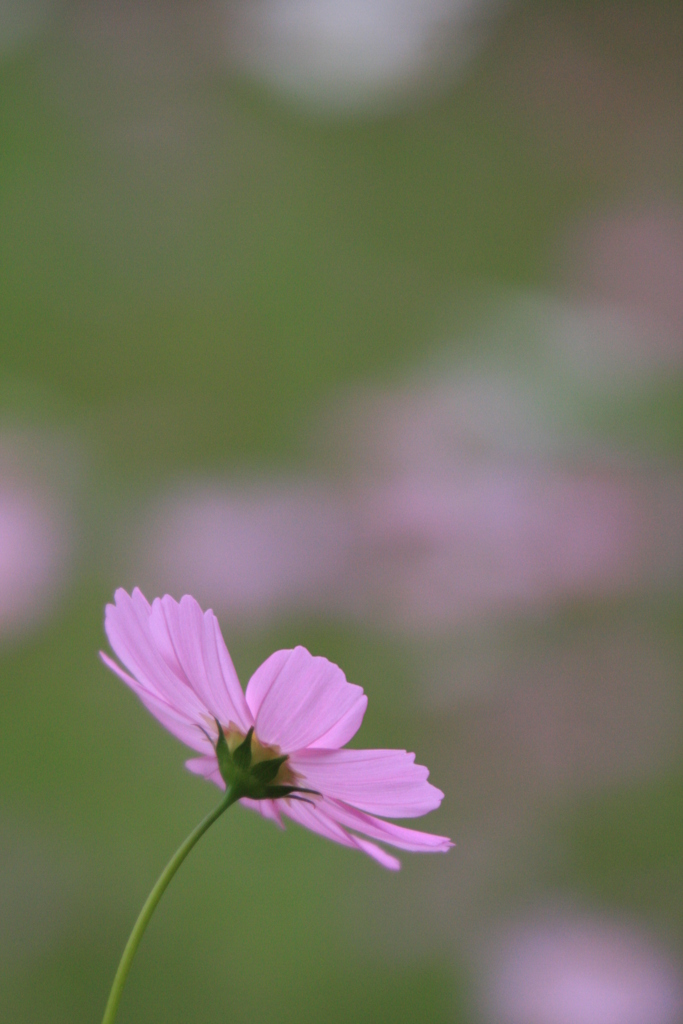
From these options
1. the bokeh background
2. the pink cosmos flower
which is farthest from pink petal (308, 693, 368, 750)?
the bokeh background

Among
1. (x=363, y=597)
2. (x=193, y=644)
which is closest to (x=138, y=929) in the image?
(x=193, y=644)

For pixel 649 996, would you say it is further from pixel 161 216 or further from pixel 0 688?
pixel 161 216

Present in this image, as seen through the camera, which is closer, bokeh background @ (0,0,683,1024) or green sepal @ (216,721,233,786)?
green sepal @ (216,721,233,786)

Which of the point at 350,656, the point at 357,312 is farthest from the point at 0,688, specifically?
the point at 357,312

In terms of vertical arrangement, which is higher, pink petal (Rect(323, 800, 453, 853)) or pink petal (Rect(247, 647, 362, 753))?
pink petal (Rect(247, 647, 362, 753))

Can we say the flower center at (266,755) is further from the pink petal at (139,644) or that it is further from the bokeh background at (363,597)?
the bokeh background at (363,597)

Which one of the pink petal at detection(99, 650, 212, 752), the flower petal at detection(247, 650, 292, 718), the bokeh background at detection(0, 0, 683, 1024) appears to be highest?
the bokeh background at detection(0, 0, 683, 1024)

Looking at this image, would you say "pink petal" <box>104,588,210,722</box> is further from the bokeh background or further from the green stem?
the bokeh background
